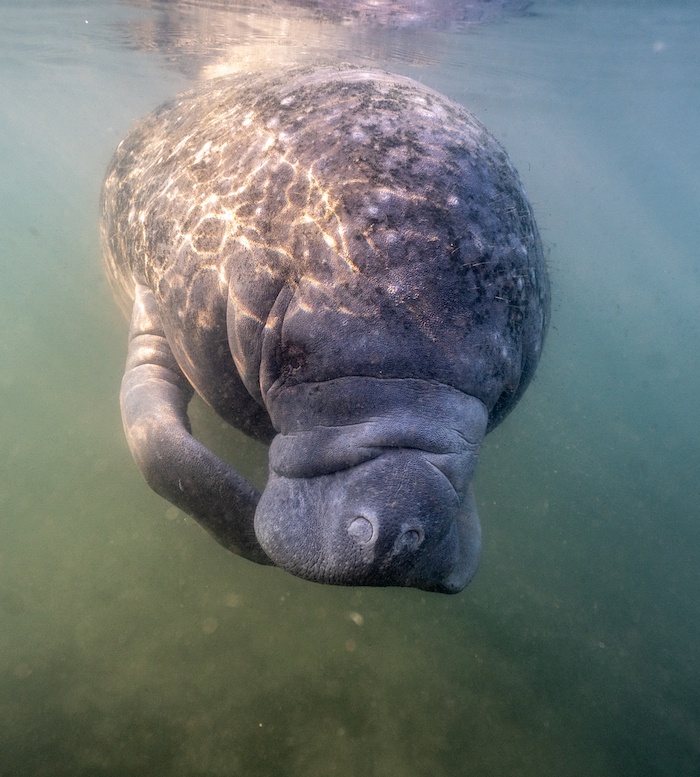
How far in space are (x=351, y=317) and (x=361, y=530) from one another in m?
0.91

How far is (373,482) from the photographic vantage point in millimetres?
2076

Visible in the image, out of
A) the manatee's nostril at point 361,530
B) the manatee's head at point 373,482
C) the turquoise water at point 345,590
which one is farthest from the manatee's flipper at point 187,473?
the turquoise water at point 345,590

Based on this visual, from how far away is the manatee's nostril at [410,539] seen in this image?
2023mm

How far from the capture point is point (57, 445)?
31.9ft

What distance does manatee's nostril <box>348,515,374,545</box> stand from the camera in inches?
79.3

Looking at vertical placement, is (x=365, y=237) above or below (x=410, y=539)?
above

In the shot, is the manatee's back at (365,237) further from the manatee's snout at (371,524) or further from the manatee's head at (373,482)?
the manatee's snout at (371,524)

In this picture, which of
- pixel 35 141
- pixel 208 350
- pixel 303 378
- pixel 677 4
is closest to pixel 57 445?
pixel 208 350

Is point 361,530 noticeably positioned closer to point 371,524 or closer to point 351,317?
point 371,524

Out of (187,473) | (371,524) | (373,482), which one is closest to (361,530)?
(371,524)

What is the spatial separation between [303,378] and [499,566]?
7407mm

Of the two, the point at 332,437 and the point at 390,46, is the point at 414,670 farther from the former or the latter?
the point at 390,46

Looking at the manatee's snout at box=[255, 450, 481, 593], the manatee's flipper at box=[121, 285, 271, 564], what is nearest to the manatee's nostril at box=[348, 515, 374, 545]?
the manatee's snout at box=[255, 450, 481, 593]

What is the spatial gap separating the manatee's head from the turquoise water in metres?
2.44
